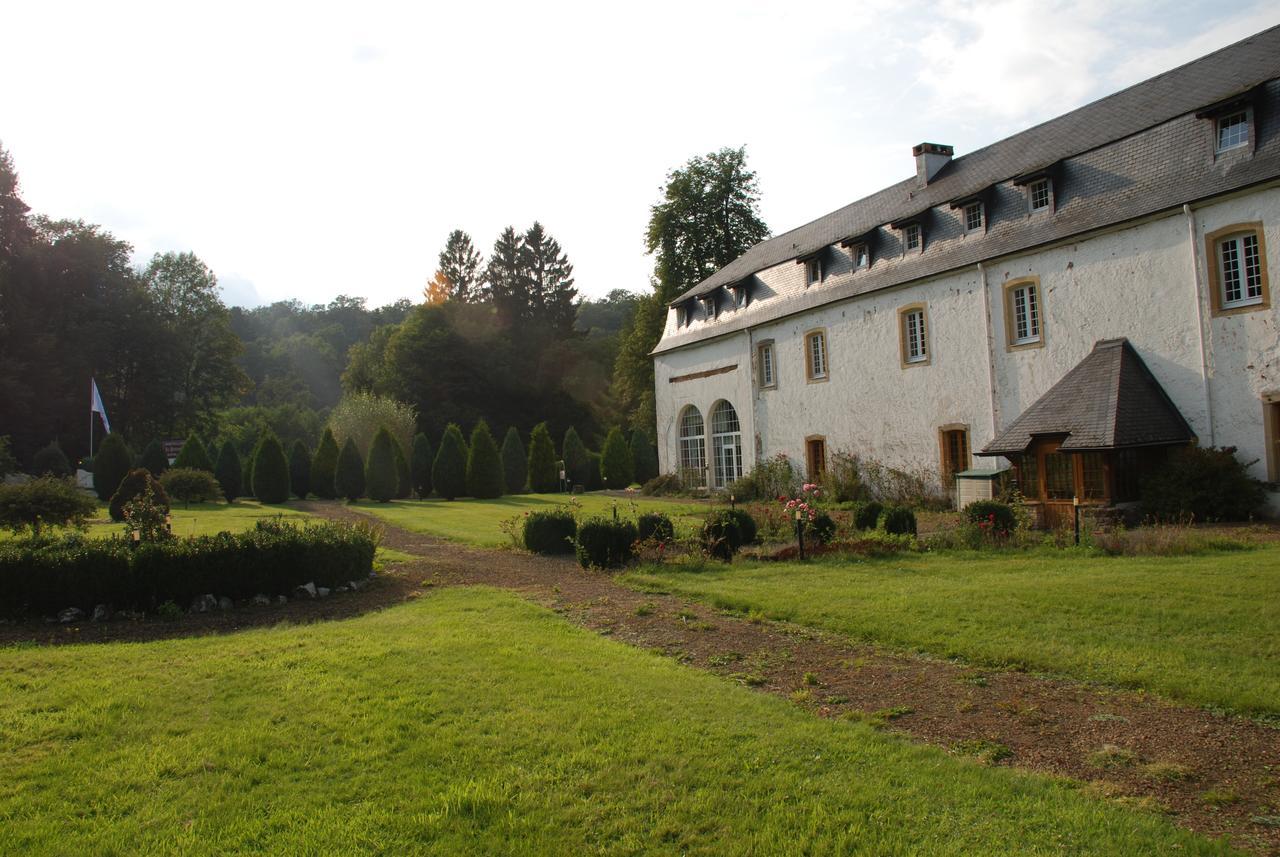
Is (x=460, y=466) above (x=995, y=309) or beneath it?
beneath

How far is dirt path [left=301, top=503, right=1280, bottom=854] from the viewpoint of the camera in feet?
13.3

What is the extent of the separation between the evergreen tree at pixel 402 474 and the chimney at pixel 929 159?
73.7ft

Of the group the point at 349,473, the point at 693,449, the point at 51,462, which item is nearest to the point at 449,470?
the point at 349,473

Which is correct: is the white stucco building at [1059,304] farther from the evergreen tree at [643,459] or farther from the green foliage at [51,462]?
the green foliage at [51,462]

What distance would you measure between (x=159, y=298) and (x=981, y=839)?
203ft

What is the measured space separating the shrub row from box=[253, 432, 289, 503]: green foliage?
22.4m

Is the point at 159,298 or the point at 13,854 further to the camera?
the point at 159,298

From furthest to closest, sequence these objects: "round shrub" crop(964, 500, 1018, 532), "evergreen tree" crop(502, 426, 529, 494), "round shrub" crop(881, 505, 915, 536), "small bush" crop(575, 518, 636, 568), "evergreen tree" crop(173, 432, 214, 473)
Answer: "evergreen tree" crop(502, 426, 529, 494) → "evergreen tree" crop(173, 432, 214, 473) → "round shrub" crop(881, 505, 915, 536) → "round shrub" crop(964, 500, 1018, 532) → "small bush" crop(575, 518, 636, 568)

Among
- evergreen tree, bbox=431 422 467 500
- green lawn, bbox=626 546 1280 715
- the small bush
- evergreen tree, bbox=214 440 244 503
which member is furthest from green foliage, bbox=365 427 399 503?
green lawn, bbox=626 546 1280 715

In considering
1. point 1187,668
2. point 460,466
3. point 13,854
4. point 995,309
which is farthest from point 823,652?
point 460,466

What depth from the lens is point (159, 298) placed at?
5481 cm

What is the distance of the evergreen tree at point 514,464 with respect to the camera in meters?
37.8

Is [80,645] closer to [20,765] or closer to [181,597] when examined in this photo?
[181,597]

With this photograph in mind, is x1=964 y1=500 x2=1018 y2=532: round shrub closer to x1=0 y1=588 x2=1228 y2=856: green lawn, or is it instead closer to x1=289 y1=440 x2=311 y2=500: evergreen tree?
x1=0 y1=588 x2=1228 y2=856: green lawn
